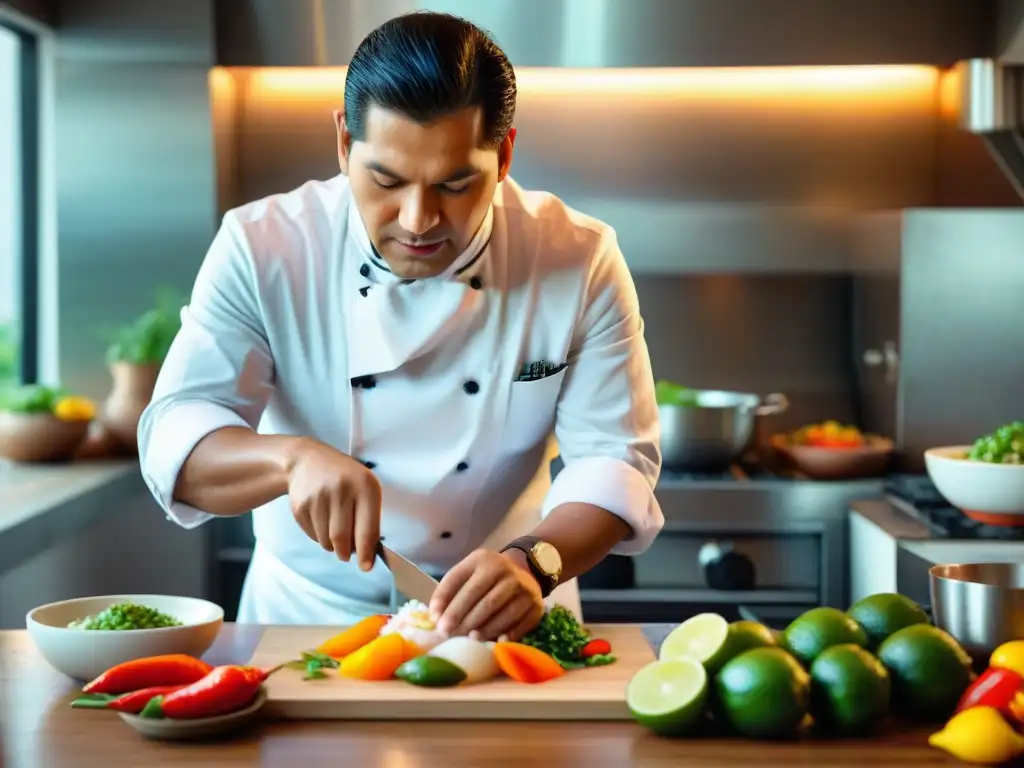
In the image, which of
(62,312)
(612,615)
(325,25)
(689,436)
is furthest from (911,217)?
(62,312)

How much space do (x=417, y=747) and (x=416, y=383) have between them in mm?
780

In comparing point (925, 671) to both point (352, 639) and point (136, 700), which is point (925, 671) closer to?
point (352, 639)

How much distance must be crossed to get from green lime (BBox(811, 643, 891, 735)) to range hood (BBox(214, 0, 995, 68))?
2572mm

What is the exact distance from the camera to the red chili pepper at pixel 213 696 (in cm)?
138

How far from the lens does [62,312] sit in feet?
12.4

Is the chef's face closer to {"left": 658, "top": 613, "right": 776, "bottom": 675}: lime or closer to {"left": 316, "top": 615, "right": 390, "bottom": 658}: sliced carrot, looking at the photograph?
{"left": 316, "top": 615, "right": 390, "bottom": 658}: sliced carrot

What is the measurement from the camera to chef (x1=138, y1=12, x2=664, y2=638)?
1.86 m

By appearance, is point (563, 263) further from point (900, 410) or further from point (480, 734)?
point (900, 410)

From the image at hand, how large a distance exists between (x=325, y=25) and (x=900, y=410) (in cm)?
190

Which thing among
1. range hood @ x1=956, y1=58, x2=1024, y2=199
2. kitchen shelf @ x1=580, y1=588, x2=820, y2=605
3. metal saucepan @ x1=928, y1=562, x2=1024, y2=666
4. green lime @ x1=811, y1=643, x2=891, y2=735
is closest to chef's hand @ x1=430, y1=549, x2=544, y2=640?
green lime @ x1=811, y1=643, x2=891, y2=735

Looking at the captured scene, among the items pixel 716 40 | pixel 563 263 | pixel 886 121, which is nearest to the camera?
pixel 563 263

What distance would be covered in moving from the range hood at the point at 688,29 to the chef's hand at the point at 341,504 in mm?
2294

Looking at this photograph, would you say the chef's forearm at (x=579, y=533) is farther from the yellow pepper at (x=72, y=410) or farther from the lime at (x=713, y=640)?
the yellow pepper at (x=72, y=410)

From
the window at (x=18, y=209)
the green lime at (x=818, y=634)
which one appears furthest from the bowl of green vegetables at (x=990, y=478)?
the window at (x=18, y=209)
